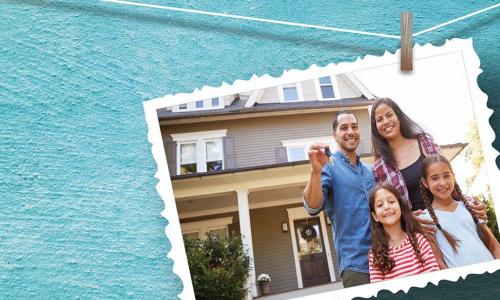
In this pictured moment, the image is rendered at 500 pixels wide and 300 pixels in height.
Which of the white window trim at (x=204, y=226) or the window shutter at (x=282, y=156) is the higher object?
the window shutter at (x=282, y=156)

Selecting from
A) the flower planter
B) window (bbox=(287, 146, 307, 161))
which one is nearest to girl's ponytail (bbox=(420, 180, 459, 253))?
window (bbox=(287, 146, 307, 161))

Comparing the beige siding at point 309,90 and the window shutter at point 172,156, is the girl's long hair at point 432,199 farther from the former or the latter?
the window shutter at point 172,156

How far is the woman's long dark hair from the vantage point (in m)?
0.78

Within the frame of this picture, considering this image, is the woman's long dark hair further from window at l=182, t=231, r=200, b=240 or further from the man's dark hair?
window at l=182, t=231, r=200, b=240

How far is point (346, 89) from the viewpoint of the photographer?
81 cm

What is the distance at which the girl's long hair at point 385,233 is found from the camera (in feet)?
2.40

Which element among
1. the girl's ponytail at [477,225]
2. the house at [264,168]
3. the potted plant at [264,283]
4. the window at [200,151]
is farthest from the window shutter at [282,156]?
the girl's ponytail at [477,225]

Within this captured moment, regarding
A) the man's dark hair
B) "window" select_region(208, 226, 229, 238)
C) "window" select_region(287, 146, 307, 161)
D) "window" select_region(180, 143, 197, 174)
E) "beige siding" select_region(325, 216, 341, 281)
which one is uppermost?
the man's dark hair

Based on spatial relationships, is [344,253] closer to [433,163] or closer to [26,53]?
[433,163]

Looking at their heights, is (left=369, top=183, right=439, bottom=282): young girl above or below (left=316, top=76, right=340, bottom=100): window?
below

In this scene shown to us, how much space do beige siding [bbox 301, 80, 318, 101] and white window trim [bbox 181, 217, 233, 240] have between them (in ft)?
0.96

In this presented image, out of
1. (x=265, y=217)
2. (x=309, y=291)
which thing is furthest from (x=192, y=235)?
(x=309, y=291)

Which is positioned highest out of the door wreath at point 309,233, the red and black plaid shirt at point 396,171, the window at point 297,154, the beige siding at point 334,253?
the window at point 297,154

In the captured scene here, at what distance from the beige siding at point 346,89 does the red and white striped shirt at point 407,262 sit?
0.30 metres
